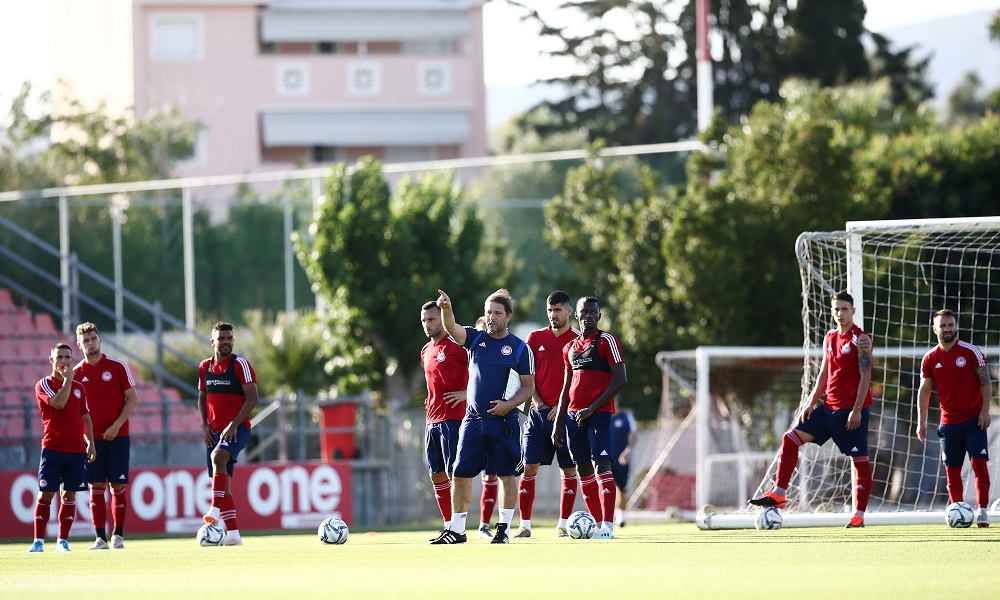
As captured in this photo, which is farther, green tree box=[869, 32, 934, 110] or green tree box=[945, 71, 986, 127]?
green tree box=[945, 71, 986, 127]

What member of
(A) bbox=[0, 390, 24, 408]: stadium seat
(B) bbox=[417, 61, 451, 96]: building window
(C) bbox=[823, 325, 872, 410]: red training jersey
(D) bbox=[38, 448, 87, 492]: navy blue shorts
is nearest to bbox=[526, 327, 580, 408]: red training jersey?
(C) bbox=[823, 325, 872, 410]: red training jersey

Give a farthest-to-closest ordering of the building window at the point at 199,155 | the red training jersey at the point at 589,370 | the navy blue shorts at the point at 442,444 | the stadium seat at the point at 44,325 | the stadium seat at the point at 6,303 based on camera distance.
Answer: the building window at the point at 199,155, the stadium seat at the point at 6,303, the stadium seat at the point at 44,325, the red training jersey at the point at 589,370, the navy blue shorts at the point at 442,444

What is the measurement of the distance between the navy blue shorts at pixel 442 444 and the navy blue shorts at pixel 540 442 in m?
0.80

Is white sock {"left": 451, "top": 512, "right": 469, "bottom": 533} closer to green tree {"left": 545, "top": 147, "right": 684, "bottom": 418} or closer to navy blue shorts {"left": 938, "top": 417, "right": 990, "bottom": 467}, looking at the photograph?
navy blue shorts {"left": 938, "top": 417, "right": 990, "bottom": 467}

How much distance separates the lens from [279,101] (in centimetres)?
5116

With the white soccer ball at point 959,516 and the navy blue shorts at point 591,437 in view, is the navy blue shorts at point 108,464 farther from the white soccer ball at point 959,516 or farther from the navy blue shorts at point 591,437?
the white soccer ball at point 959,516

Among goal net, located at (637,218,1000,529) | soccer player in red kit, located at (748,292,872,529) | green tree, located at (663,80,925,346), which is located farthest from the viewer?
green tree, located at (663,80,925,346)

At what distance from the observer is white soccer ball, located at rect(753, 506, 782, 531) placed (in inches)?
579

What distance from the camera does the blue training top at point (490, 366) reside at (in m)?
13.0

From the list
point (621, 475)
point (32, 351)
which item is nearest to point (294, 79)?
point (32, 351)

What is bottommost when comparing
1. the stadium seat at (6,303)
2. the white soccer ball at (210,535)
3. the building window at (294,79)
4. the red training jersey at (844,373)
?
the white soccer ball at (210,535)

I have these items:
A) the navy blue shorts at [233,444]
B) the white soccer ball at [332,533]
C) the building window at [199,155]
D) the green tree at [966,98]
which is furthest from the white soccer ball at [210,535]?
the green tree at [966,98]

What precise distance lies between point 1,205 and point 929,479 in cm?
1768

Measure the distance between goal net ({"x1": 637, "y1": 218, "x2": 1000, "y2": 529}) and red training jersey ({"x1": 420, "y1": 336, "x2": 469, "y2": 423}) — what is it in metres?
3.94
